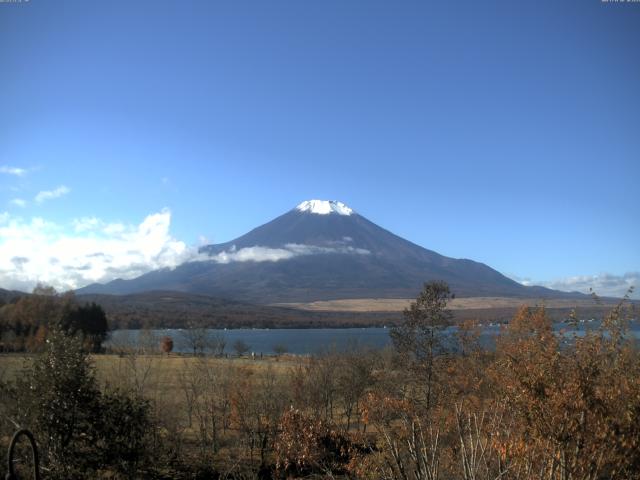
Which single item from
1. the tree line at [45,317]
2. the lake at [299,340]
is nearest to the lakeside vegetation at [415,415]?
the lake at [299,340]

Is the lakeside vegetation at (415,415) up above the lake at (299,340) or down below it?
above

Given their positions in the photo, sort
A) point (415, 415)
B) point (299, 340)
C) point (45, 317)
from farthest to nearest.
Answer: point (299, 340) → point (45, 317) → point (415, 415)

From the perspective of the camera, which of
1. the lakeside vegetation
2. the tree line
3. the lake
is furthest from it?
the tree line

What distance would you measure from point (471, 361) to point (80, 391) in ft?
55.7

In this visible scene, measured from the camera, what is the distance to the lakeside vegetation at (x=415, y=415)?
6.30m

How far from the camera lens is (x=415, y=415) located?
9398 millimetres

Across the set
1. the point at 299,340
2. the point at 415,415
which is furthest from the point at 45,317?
the point at 415,415

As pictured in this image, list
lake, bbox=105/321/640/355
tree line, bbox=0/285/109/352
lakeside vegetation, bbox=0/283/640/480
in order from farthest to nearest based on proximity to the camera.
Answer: tree line, bbox=0/285/109/352
lake, bbox=105/321/640/355
lakeside vegetation, bbox=0/283/640/480

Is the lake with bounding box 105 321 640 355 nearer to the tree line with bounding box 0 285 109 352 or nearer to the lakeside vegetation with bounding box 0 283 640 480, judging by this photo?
the lakeside vegetation with bounding box 0 283 640 480

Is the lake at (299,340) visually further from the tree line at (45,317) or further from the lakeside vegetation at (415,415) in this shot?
the tree line at (45,317)

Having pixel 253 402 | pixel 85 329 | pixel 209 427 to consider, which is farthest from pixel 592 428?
pixel 85 329

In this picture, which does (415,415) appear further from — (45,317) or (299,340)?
(299,340)

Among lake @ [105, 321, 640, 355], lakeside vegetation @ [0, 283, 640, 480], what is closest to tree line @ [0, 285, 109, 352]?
lake @ [105, 321, 640, 355]

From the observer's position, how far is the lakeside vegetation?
6.30 metres
